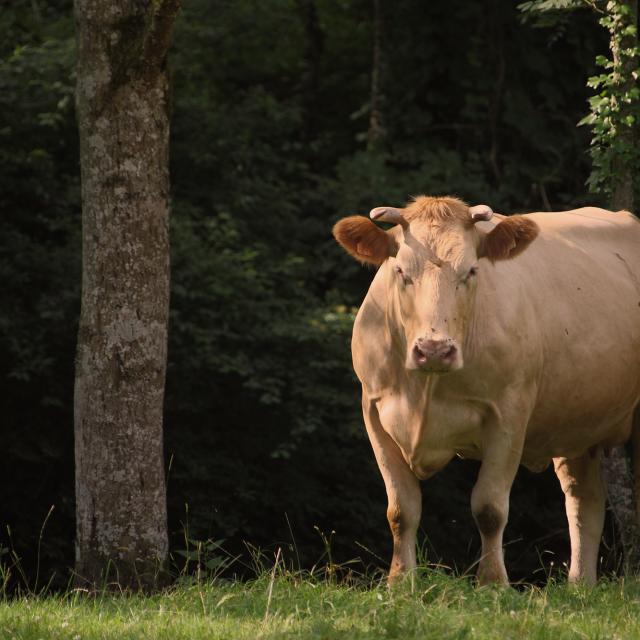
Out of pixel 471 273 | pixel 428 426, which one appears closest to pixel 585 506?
pixel 428 426

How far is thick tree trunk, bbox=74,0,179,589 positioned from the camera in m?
6.87

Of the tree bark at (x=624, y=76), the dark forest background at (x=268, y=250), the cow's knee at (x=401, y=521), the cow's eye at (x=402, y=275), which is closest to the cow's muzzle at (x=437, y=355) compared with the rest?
the cow's eye at (x=402, y=275)

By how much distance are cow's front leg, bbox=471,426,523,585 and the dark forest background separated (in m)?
5.64

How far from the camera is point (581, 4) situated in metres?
8.94

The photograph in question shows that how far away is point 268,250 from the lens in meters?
15.5

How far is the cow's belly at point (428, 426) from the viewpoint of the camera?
6.80m

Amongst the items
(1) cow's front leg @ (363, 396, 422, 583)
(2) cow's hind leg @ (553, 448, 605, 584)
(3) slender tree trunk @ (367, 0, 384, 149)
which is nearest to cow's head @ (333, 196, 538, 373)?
(1) cow's front leg @ (363, 396, 422, 583)

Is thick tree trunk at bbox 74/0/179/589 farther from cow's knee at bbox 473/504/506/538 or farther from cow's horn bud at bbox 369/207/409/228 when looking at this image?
cow's knee at bbox 473/504/506/538

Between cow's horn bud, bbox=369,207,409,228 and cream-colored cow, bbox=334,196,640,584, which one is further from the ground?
cow's horn bud, bbox=369,207,409,228

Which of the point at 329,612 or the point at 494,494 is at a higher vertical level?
the point at 494,494

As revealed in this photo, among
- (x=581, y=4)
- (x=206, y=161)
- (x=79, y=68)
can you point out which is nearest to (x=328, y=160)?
(x=206, y=161)

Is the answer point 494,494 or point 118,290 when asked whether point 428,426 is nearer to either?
point 494,494

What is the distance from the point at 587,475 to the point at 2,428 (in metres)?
7.24

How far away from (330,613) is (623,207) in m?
4.55
